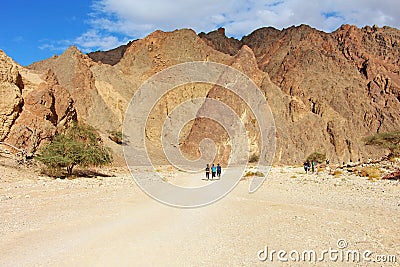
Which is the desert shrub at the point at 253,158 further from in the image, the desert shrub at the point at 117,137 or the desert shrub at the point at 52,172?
the desert shrub at the point at 52,172

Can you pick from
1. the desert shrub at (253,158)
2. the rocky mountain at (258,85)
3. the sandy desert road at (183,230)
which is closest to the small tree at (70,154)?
the rocky mountain at (258,85)

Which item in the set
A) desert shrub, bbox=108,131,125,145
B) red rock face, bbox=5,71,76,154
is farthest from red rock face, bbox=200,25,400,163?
red rock face, bbox=5,71,76,154

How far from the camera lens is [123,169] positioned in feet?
121

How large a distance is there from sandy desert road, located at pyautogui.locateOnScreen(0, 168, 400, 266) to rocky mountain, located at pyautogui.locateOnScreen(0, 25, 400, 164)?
2006 cm

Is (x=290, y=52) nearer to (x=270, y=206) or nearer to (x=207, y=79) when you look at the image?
(x=207, y=79)

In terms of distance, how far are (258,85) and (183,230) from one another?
240 ft

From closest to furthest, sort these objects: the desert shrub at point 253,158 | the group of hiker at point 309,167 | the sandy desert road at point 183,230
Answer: the sandy desert road at point 183,230
the group of hiker at point 309,167
the desert shrub at point 253,158

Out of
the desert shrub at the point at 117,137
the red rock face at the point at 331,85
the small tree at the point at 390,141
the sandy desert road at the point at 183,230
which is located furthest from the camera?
the red rock face at the point at 331,85

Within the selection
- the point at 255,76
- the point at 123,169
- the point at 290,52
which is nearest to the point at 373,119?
the point at 290,52

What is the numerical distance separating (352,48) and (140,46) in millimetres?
74477

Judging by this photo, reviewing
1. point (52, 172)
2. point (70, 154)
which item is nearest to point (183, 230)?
point (70, 154)

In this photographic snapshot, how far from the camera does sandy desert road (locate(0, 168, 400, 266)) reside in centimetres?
638

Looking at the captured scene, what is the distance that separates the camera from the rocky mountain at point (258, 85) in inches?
A: 1344

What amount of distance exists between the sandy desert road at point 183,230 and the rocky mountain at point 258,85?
2006 centimetres
